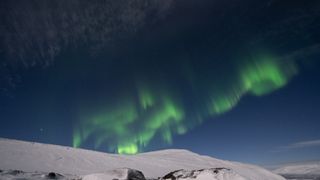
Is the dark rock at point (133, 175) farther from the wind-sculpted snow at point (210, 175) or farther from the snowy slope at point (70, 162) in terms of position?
the snowy slope at point (70, 162)

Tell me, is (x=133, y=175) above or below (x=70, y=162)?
below

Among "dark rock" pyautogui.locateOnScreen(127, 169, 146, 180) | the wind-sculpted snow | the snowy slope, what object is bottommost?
the wind-sculpted snow

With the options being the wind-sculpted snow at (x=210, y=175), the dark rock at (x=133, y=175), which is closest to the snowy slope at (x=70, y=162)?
the wind-sculpted snow at (x=210, y=175)

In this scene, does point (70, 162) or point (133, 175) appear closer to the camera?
point (133, 175)

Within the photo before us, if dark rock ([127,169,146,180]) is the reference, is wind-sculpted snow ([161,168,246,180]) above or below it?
below

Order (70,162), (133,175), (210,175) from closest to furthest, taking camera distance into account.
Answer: (210,175) → (133,175) → (70,162)

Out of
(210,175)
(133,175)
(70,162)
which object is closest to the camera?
(210,175)

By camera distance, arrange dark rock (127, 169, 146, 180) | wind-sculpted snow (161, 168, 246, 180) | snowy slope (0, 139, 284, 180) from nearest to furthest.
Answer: wind-sculpted snow (161, 168, 246, 180), dark rock (127, 169, 146, 180), snowy slope (0, 139, 284, 180)

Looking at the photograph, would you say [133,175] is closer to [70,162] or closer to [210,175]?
[210,175]

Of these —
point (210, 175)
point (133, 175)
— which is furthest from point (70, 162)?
point (210, 175)

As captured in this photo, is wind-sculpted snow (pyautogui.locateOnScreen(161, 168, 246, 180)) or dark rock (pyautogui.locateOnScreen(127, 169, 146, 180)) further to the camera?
dark rock (pyautogui.locateOnScreen(127, 169, 146, 180))

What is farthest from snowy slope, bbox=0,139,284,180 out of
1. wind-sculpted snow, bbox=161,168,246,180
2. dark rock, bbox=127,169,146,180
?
dark rock, bbox=127,169,146,180

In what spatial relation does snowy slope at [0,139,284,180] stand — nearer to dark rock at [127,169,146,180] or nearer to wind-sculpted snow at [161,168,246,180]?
wind-sculpted snow at [161,168,246,180]

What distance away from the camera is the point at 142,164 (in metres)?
44.1
